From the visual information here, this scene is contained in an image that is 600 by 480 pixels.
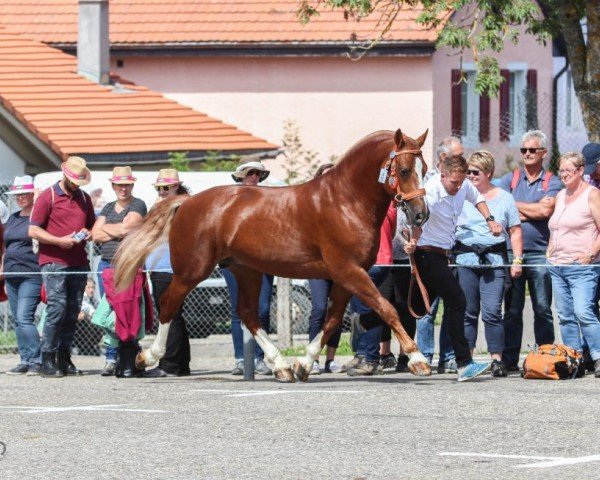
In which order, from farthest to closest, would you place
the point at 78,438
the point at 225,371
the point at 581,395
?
1. the point at 225,371
2. the point at 581,395
3. the point at 78,438

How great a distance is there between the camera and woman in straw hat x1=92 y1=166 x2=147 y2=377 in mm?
15992

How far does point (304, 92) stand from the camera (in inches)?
1427

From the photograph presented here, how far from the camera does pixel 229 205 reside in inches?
593

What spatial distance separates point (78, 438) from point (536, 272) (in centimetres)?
573

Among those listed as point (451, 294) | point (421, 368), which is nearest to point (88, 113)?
point (451, 294)

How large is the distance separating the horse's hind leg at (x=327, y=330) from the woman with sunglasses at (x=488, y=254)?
120cm

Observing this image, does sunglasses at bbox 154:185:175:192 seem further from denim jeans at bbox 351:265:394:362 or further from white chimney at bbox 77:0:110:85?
white chimney at bbox 77:0:110:85

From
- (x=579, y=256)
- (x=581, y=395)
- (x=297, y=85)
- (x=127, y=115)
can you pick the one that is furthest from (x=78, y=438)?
(x=297, y=85)

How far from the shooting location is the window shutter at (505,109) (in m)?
36.1

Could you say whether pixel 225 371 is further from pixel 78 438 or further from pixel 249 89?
pixel 249 89

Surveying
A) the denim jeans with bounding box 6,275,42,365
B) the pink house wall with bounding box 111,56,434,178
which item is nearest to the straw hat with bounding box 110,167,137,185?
the denim jeans with bounding box 6,275,42,365

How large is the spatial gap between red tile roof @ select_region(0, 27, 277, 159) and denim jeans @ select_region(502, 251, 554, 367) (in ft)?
40.5

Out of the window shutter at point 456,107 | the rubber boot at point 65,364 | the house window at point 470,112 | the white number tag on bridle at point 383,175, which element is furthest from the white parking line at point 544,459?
the window shutter at point 456,107

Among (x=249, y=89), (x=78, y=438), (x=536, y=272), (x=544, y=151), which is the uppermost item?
(x=249, y=89)
